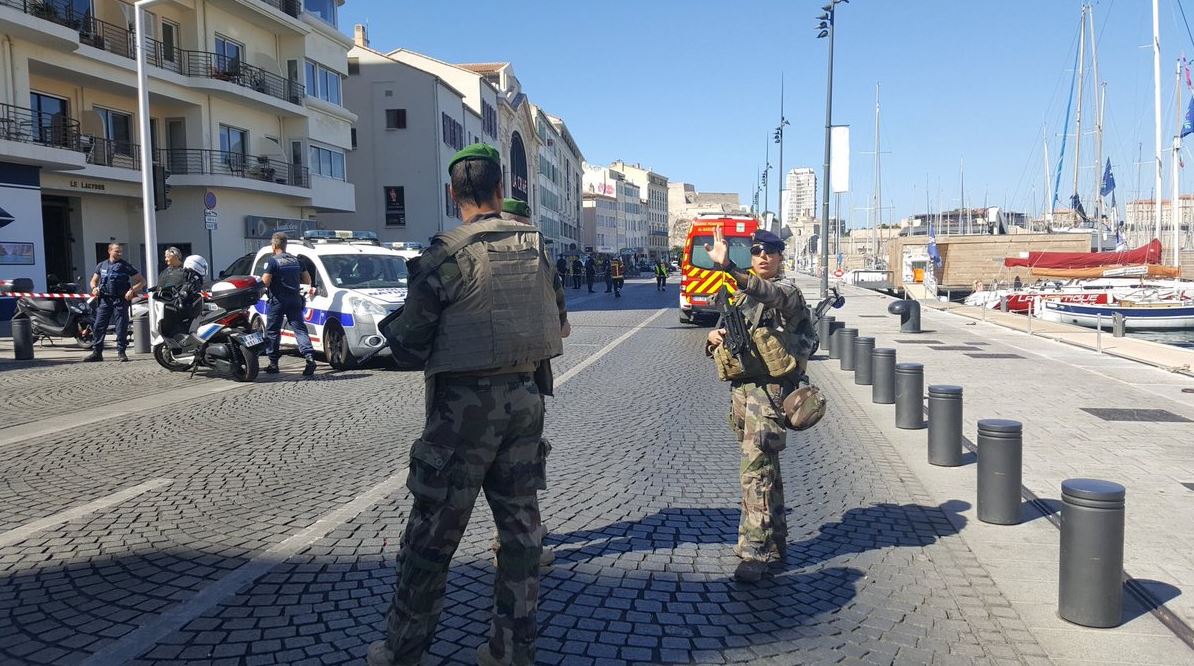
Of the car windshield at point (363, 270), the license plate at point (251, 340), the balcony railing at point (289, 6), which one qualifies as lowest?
the license plate at point (251, 340)

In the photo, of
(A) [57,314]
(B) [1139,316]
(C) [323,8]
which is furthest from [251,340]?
(C) [323,8]

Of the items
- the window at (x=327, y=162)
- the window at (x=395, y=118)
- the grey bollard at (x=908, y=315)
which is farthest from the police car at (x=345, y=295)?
the window at (x=395, y=118)

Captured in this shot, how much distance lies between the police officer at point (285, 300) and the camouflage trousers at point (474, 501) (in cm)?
948

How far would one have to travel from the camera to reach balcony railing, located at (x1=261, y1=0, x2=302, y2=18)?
32250mm

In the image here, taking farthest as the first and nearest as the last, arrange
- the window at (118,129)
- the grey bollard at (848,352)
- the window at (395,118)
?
the window at (395,118) < the window at (118,129) < the grey bollard at (848,352)

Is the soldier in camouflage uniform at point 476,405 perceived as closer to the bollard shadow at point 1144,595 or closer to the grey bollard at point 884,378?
the bollard shadow at point 1144,595

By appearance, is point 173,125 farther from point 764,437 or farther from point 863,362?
point 764,437

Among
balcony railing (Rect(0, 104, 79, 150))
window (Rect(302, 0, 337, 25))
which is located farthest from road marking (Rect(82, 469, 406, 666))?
window (Rect(302, 0, 337, 25))

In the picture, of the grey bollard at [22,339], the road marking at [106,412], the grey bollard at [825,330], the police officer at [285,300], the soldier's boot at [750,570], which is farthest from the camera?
the grey bollard at [825,330]

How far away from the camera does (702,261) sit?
20156 mm

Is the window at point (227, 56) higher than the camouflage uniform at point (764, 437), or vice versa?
the window at point (227, 56)

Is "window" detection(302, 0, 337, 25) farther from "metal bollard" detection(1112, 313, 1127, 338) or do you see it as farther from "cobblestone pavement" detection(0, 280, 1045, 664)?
"cobblestone pavement" detection(0, 280, 1045, 664)

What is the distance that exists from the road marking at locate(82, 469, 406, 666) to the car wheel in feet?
23.3

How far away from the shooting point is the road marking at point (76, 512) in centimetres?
498
